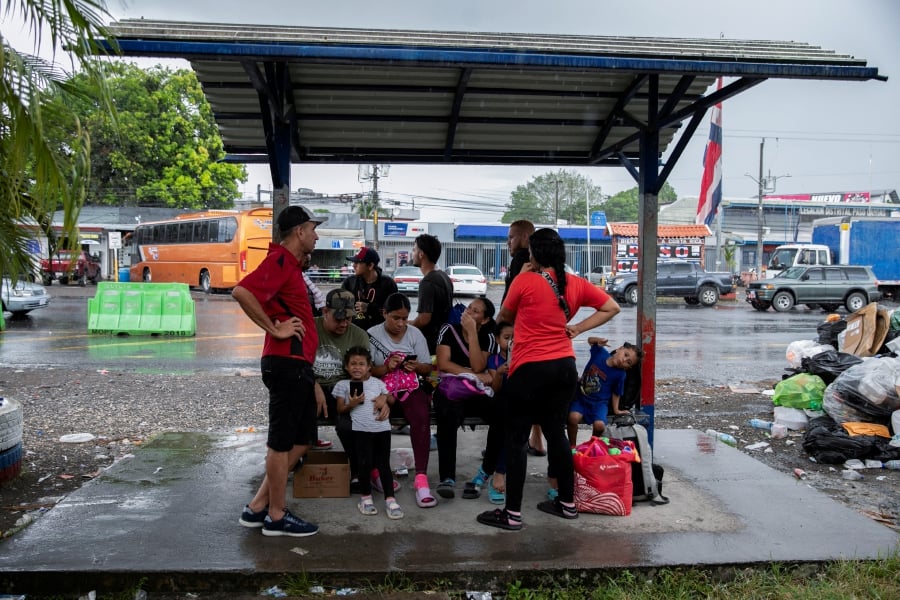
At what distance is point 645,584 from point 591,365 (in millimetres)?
1781

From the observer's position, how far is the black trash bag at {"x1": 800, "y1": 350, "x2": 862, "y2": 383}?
803 centimetres

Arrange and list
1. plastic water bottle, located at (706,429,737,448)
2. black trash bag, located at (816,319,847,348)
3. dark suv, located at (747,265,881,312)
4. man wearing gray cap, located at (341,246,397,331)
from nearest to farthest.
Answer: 1. man wearing gray cap, located at (341,246,397,331)
2. plastic water bottle, located at (706,429,737,448)
3. black trash bag, located at (816,319,847,348)
4. dark suv, located at (747,265,881,312)

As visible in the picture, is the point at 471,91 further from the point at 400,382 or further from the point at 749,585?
the point at 749,585

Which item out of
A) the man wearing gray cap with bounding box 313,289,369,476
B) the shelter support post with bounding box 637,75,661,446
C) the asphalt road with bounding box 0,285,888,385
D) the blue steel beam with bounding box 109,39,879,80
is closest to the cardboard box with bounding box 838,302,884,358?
the asphalt road with bounding box 0,285,888,385

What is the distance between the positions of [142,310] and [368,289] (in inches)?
463

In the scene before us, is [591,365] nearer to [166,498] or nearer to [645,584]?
[645,584]

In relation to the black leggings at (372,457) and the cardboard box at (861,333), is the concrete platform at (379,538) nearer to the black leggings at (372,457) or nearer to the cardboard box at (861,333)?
the black leggings at (372,457)

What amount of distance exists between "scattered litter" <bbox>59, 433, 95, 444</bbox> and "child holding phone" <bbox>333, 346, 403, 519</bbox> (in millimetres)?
3767

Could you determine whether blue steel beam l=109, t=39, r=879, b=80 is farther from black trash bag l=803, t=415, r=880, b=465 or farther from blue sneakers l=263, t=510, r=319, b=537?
black trash bag l=803, t=415, r=880, b=465

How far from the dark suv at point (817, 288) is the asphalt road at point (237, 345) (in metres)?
3.38

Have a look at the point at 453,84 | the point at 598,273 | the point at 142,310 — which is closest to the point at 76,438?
the point at 453,84

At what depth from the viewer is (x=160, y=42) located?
4.46m

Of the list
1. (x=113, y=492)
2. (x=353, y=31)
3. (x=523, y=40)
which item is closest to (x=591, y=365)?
(x=523, y=40)

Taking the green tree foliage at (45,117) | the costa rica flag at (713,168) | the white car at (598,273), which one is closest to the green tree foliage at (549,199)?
the white car at (598,273)
